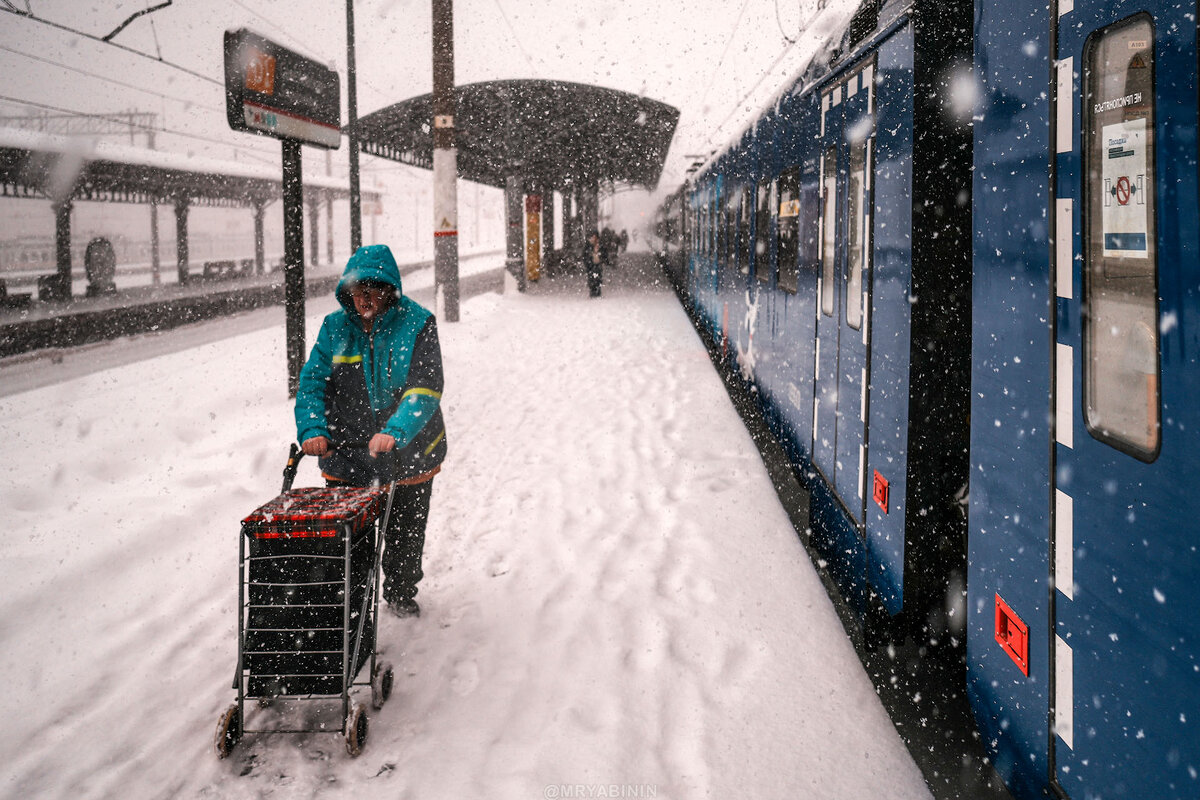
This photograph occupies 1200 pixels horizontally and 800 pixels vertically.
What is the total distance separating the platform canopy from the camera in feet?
58.2

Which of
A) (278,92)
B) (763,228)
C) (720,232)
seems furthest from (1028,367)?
(720,232)

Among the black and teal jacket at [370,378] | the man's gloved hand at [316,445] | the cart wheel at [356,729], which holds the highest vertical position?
the black and teal jacket at [370,378]

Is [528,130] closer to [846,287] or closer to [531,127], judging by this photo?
[531,127]

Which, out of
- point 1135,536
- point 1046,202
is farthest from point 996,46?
point 1135,536

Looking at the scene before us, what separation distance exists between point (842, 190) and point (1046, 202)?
82.0 inches

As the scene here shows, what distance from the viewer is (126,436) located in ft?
23.7

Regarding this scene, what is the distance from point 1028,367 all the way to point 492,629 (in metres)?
2.64

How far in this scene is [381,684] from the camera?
325 cm

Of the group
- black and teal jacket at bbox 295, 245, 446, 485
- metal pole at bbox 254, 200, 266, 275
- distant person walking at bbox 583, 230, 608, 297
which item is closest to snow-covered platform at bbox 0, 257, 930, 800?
black and teal jacket at bbox 295, 245, 446, 485

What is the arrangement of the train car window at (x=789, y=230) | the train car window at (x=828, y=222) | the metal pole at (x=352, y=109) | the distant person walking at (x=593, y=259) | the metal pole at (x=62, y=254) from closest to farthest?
the train car window at (x=828, y=222), the train car window at (x=789, y=230), the metal pole at (x=352, y=109), the distant person walking at (x=593, y=259), the metal pole at (x=62, y=254)

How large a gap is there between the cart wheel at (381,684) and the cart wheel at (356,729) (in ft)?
0.61

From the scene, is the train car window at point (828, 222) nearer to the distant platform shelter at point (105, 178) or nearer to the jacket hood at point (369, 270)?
the jacket hood at point (369, 270)

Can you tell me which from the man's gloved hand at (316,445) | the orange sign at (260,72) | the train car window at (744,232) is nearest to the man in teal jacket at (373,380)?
the man's gloved hand at (316,445)

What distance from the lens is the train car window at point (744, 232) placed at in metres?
7.56
